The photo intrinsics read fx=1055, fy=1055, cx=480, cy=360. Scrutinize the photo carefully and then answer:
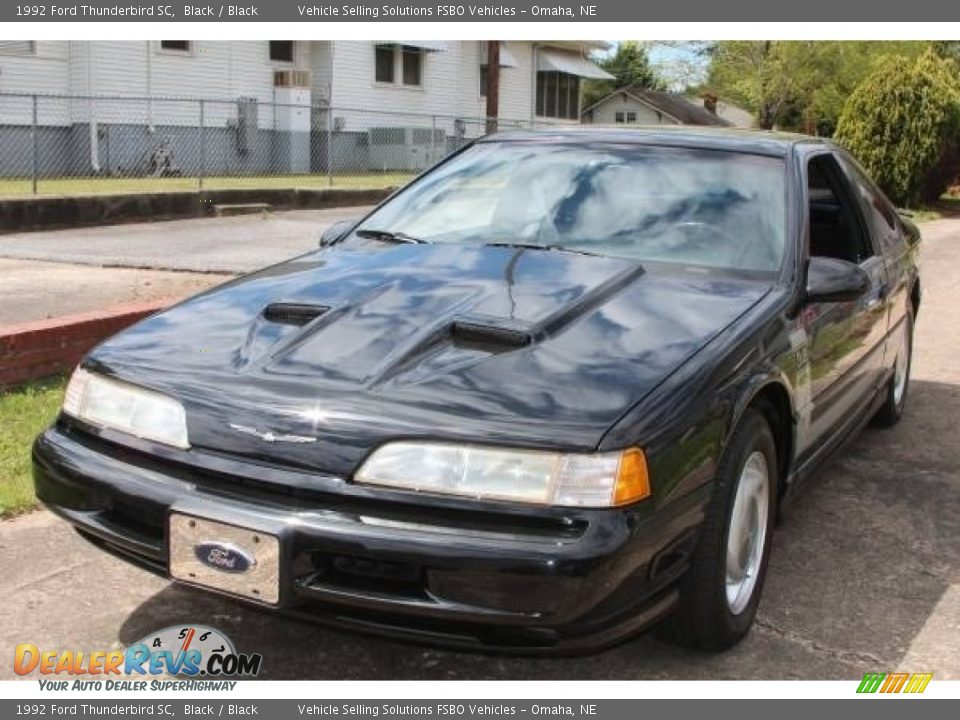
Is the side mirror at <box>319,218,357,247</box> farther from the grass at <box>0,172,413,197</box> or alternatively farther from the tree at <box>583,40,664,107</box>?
the tree at <box>583,40,664,107</box>

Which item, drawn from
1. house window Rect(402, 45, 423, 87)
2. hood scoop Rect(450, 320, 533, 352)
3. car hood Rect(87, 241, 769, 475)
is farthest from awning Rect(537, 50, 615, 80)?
hood scoop Rect(450, 320, 533, 352)

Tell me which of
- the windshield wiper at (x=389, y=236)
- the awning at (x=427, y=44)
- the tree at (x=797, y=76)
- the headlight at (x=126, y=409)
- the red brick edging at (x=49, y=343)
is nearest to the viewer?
the headlight at (x=126, y=409)

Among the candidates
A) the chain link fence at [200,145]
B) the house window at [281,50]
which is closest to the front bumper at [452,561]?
the chain link fence at [200,145]

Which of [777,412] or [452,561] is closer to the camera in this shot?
[452,561]

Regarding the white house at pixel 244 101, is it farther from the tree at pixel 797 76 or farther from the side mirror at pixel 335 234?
the tree at pixel 797 76

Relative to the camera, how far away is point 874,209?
4.95m

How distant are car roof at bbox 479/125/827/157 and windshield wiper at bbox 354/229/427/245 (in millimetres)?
754

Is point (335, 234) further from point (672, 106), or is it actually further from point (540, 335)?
point (672, 106)

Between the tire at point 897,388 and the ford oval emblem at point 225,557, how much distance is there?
3.74 meters

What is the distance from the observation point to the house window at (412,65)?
2748cm

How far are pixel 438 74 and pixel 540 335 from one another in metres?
27.1

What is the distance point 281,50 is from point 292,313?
75.1 feet

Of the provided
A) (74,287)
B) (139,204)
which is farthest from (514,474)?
(139,204)

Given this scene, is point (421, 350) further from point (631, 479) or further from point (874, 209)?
point (874, 209)
